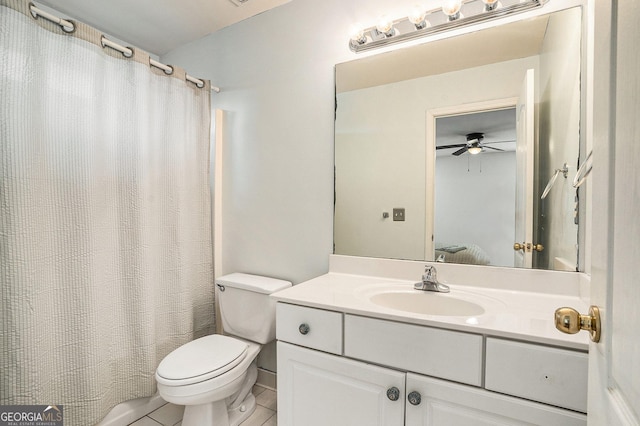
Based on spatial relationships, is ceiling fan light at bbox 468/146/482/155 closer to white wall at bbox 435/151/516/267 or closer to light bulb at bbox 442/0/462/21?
white wall at bbox 435/151/516/267

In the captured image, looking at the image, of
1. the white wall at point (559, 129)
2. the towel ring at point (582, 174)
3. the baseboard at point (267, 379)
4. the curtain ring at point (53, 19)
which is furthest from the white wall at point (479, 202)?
the curtain ring at point (53, 19)

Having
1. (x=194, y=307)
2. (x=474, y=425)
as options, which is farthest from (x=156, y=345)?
(x=474, y=425)

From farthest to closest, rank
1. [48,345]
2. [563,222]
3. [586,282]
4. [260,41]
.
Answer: [260,41] < [48,345] < [563,222] < [586,282]

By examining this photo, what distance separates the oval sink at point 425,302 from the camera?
120 cm

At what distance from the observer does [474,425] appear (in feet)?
2.86

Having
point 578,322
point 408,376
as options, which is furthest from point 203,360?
point 578,322

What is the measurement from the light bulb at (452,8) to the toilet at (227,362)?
1574 mm

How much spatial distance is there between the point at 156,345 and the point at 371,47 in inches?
79.1

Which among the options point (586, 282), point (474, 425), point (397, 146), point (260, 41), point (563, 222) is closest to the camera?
point (474, 425)

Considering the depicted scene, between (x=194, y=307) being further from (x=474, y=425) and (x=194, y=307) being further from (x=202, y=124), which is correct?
(x=474, y=425)

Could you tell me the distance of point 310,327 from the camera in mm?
1143

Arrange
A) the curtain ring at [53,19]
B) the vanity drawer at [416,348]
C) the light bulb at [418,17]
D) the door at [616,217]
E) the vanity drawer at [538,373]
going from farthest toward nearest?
1. the light bulb at [418,17]
2. the curtain ring at [53,19]
3. the vanity drawer at [416,348]
4. the vanity drawer at [538,373]
5. the door at [616,217]

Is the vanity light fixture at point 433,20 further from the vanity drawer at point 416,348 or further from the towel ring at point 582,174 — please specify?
the vanity drawer at point 416,348

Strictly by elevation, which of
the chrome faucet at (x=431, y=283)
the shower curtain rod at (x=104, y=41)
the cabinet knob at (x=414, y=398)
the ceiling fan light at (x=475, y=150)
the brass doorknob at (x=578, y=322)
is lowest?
the cabinet knob at (x=414, y=398)
